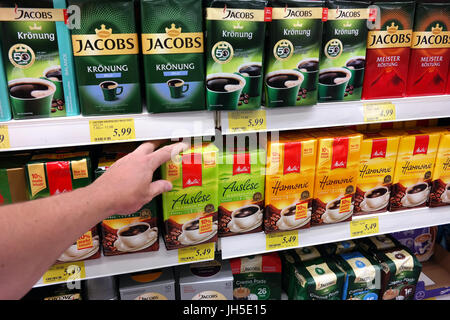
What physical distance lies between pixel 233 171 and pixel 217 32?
47 centimetres

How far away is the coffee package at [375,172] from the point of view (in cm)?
140

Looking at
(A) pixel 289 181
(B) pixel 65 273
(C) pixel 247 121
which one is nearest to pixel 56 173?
(B) pixel 65 273

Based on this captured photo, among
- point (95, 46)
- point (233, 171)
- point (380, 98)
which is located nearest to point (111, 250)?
point (233, 171)

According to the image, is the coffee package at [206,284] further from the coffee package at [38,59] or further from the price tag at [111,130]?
the coffee package at [38,59]

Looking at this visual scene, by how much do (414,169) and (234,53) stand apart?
92 cm

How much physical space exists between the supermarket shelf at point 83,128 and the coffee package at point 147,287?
0.61 metres

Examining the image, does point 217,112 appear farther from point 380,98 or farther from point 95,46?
point 380,98

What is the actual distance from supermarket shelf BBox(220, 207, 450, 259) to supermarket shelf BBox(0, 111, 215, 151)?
46 cm

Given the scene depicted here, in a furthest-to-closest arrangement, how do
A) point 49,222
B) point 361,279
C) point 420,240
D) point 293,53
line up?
point 420,240
point 361,279
point 293,53
point 49,222

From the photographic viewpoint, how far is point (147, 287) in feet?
4.54

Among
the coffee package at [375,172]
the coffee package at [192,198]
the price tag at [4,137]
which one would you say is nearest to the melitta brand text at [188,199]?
the coffee package at [192,198]

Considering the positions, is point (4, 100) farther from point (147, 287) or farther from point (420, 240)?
point (420, 240)

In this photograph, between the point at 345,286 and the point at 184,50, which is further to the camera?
the point at 345,286

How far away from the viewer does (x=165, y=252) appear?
4.25 feet
